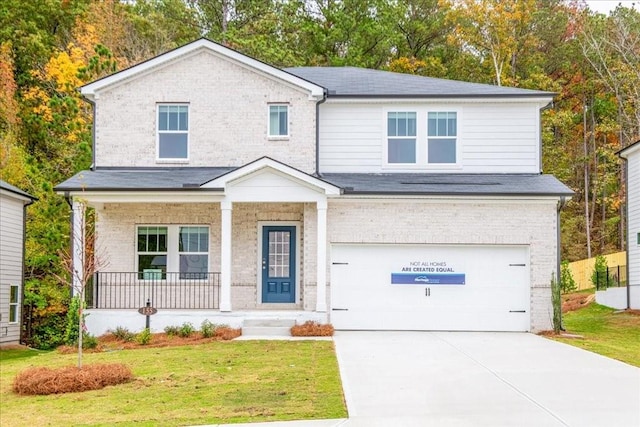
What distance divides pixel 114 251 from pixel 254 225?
3956mm

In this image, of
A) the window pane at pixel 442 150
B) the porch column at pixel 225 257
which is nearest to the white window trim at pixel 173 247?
the porch column at pixel 225 257

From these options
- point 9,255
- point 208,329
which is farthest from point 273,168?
point 9,255

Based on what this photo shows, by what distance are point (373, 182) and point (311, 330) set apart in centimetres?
470

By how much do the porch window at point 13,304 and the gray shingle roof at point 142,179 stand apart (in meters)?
5.81

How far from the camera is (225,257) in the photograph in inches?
730

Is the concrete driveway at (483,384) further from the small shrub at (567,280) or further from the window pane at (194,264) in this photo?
the small shrub at (567,280)

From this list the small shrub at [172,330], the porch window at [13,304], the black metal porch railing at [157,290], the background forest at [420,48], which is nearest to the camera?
the small shrub at [172,330]

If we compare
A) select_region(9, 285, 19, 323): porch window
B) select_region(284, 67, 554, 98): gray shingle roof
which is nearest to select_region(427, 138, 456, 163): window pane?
select_region(284, 67, 554, 98): gray shingle roof

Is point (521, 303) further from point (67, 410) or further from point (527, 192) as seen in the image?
point (67, 410)

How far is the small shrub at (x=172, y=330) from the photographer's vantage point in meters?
17.8

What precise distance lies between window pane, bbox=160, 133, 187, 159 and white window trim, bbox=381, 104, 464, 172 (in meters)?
5.79

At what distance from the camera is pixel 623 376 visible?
11883 millimetres

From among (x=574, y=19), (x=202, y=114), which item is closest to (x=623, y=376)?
(x=202, y=114)

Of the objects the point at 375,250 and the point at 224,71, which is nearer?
the point at 375,250
